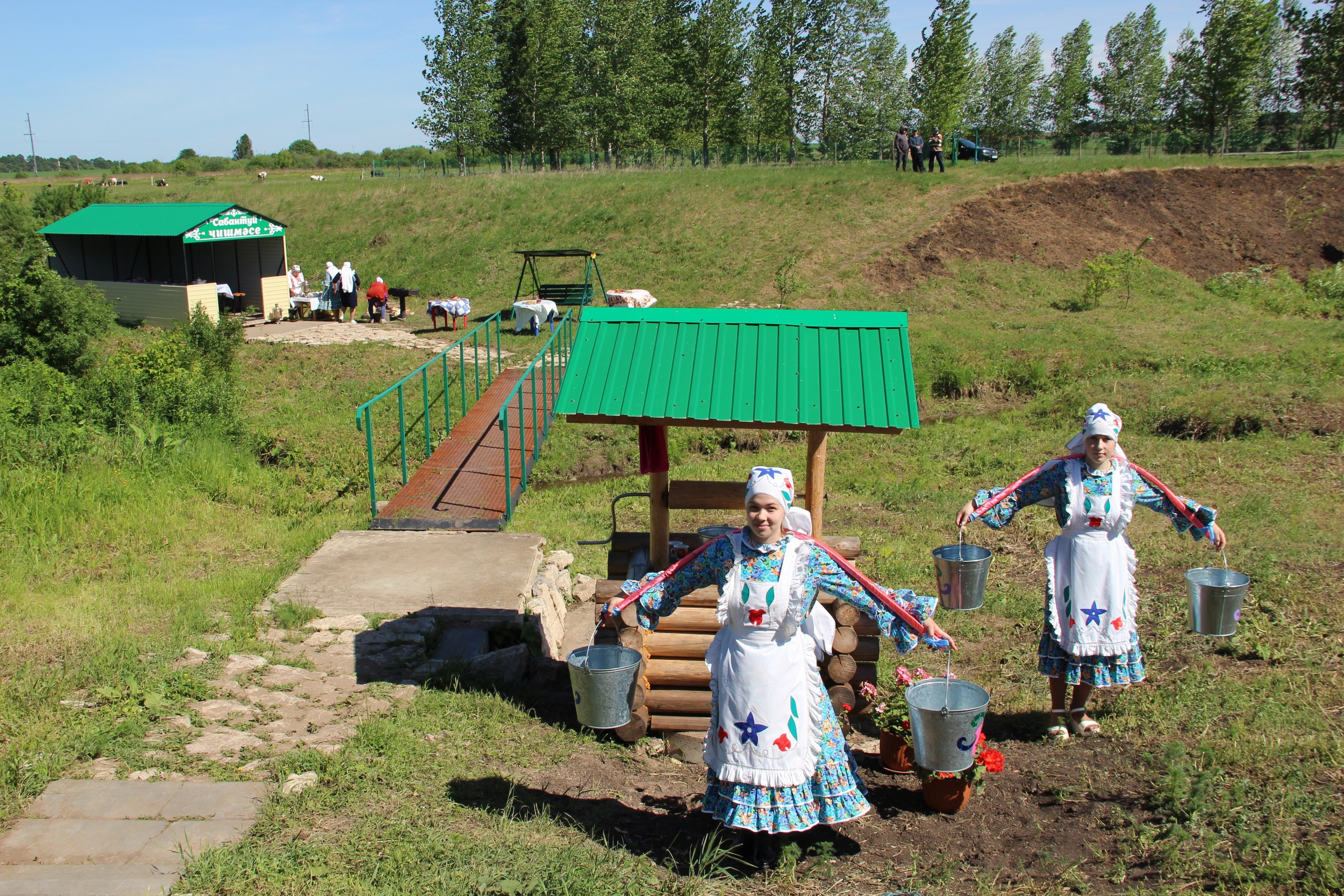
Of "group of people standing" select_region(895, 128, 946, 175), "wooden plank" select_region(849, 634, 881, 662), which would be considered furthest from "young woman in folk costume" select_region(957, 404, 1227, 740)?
"group of people standing" select_region(895, 128, 946, 175)

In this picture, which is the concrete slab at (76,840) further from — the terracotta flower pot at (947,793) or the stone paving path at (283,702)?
the terracotta flower pot at (947,793)

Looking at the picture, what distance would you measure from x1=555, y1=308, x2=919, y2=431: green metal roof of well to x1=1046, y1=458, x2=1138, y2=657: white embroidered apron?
104 cm

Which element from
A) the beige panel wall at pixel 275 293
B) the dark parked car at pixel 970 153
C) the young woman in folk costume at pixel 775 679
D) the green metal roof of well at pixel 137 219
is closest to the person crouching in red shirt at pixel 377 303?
the beige panel wall at pixel 275 293

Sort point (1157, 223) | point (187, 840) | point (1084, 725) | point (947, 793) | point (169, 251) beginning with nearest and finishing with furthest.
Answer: point (187, 840) < point (947, 793) < point (1084, 725) < point (169, 251) < point (1157, 223)

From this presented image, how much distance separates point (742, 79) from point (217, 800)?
50502 mm

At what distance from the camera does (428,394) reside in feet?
48.5

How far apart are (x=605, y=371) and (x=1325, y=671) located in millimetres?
4704

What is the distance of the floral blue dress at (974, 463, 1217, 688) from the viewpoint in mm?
5219

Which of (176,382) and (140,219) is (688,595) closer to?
(176,382)

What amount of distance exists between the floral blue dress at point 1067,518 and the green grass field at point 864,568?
0.40 m

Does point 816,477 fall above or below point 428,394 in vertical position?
above

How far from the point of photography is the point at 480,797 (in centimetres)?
472

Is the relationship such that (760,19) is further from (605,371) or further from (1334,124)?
(605,371)

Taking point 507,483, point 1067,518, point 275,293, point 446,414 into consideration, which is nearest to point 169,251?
point 275,293
